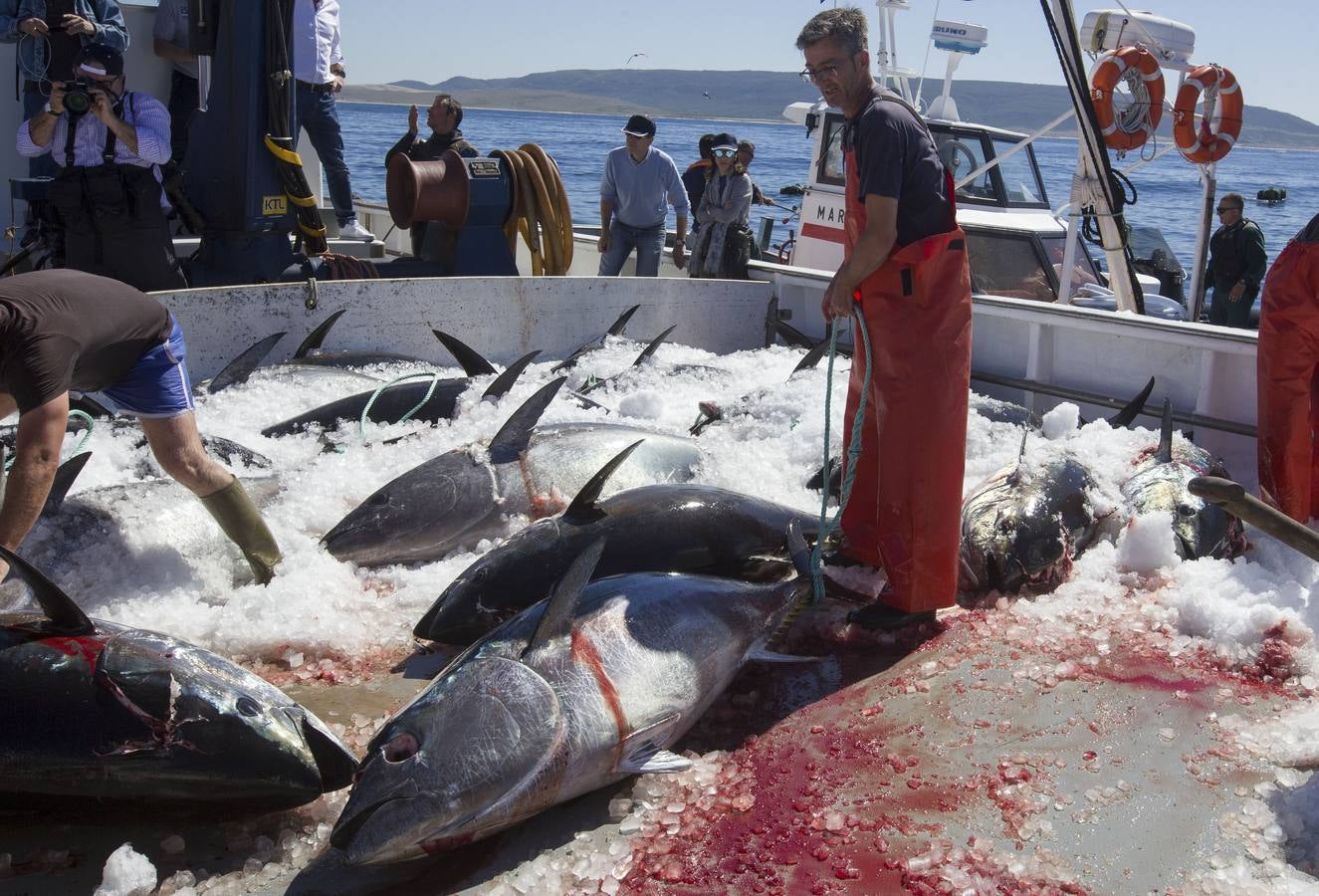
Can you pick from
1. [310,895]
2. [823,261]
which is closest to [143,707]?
[310,895]

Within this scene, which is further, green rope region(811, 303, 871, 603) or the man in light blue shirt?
the man in light blue shirt

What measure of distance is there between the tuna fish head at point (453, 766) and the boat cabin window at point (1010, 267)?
22.8 feet

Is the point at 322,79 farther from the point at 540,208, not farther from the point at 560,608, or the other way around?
the point at 560,608

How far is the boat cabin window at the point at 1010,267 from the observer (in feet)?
29.4

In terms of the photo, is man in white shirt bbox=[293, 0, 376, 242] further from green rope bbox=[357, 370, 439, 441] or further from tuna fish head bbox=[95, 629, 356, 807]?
tuna fish head bbox=[95, 629, 356, 807]

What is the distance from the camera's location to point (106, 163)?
20.6 ft

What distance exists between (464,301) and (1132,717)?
4.92 metres

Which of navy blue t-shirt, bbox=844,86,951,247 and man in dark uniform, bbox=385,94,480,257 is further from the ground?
man in dark uniform, bbox=385,94,480,257

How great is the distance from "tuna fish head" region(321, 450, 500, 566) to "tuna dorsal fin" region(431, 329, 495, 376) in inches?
69.8

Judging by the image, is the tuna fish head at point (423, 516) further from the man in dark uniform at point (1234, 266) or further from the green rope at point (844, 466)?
the man in dark uniform at point (1234, 266)

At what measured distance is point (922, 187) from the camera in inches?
149

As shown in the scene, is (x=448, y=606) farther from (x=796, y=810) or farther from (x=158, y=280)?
(x=158, y=280)

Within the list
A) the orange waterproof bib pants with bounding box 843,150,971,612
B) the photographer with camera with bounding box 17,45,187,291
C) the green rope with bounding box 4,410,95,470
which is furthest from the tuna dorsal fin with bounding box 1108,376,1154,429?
the photographer with camera with bounding box 17,45,187,291

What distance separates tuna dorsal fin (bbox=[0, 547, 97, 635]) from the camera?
2.92m
